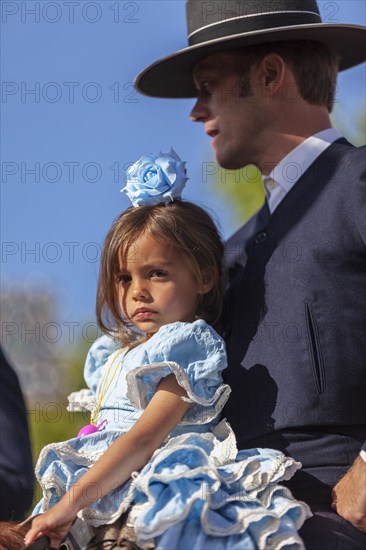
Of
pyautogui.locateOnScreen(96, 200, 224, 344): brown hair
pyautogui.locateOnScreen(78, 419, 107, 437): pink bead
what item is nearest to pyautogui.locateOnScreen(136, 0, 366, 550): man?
pyautogui.locateOnScreen(96, 200, 224, 344): brown hair

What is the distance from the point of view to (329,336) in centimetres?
325

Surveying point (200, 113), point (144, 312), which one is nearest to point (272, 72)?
point (200, 113)

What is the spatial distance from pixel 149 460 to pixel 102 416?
1.41ft

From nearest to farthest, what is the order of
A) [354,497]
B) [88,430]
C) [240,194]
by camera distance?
[354,497] < [88,430] < [240,194]

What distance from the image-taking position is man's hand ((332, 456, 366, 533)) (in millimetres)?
2984

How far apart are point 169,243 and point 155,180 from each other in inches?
10.7

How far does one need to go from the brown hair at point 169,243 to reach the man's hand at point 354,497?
2.51 feet

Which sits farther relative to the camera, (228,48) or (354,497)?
(228,48)

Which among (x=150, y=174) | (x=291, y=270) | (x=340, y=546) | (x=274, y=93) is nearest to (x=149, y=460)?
(x=340, y=546)

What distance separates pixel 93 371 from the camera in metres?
3.69

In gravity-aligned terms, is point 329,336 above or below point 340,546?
above

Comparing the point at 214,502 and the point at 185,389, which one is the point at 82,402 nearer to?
the point at 185,389

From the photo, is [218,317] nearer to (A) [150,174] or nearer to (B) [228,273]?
(B) [228,273]

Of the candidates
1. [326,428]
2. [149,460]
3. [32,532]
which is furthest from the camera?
[326,428]
